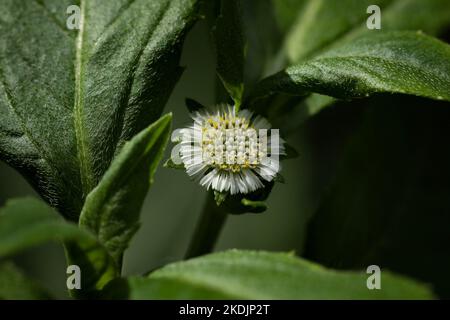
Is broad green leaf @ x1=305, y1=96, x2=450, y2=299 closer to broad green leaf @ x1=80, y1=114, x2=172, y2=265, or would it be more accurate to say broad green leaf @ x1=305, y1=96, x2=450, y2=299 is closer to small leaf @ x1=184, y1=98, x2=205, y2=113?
small leaf @ x1=184, y1=98, x2=205, y2=113

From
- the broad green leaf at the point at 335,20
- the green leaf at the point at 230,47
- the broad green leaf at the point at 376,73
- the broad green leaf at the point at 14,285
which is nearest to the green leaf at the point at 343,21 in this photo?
the broad green leaf at the point at 335,20

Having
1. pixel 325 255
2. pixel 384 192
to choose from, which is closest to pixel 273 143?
pixel 325 255

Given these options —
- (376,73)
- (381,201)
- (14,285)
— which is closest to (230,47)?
(376,73)

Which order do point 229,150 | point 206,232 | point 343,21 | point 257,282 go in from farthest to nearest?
point 343,21, point 206,232, point 229,150, point 257,282

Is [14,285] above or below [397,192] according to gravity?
below

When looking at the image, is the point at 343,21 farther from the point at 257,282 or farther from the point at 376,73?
the point at 257,282

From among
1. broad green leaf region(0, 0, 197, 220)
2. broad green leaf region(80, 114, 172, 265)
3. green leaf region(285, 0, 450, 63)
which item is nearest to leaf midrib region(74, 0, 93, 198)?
broad green leaf region(0, 0, 197, 220)
